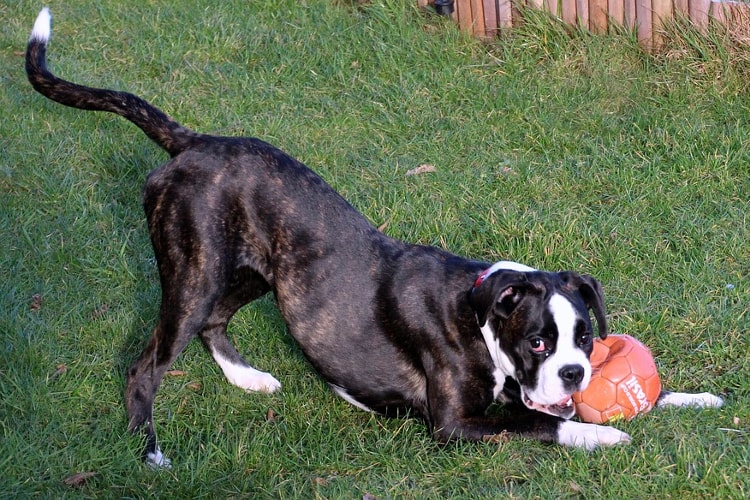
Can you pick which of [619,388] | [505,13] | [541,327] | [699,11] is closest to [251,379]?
[541,327]

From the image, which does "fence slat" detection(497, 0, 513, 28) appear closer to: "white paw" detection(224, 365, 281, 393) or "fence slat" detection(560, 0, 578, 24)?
"fence slat" detection(560, 0, 578, 24)

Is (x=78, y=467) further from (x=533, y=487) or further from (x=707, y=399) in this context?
(x=707, y=399)

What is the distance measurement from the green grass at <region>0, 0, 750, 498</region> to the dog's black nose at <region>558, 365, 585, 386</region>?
1.04 feet

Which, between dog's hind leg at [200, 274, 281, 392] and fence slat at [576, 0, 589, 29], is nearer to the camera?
dog's hind leg at [200, 274, 281, 392]

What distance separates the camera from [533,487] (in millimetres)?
4297

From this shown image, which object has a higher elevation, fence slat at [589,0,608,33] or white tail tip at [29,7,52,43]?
white tail tip at [29,7,52,43]

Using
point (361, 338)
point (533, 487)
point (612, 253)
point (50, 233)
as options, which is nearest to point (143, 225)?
point (50, 233)

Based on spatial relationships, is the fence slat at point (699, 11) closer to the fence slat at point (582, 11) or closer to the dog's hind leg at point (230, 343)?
the fence slat at point (582, 11)

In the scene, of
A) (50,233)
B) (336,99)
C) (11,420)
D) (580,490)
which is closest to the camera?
(580,490)

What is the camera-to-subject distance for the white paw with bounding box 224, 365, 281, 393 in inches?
210

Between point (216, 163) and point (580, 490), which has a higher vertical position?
point (216, 163)

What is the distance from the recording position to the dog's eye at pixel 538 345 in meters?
4.50

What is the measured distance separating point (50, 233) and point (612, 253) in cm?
367

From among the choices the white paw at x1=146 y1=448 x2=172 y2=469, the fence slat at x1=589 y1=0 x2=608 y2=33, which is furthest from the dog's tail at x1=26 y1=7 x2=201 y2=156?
the fence slat at x1=589 y1=0 x2=608 y2=33
